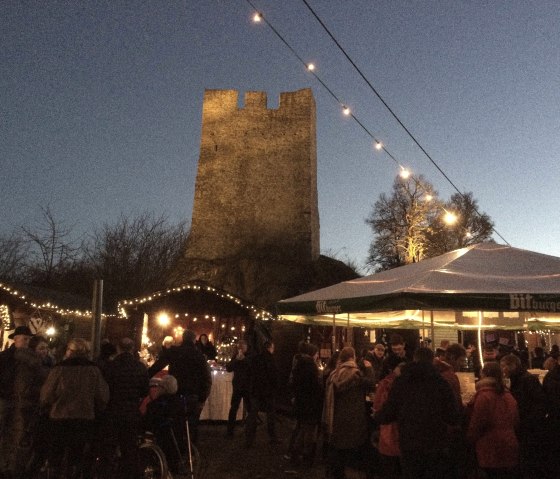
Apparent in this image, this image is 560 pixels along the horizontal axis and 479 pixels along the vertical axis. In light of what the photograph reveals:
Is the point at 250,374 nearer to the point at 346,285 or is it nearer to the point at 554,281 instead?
the point at 346,285

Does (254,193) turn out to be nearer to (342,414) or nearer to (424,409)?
(342,414)

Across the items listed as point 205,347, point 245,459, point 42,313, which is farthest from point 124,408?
point 42,313

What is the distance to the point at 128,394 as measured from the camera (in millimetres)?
4871

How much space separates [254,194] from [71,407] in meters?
18.5

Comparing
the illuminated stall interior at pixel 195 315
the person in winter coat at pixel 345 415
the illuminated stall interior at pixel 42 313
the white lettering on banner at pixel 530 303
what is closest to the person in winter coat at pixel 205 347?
the illuminated stall interior at pixel 195 315

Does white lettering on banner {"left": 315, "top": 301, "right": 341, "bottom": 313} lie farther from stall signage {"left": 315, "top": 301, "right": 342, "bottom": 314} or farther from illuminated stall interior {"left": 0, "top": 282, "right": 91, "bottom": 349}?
illuminated stall interior {"left": 0, "top": 282, "right": 91, "bottom": 349}

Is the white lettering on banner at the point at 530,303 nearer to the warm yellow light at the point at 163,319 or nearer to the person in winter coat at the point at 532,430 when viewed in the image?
the person in winter coat at the point at 532,430

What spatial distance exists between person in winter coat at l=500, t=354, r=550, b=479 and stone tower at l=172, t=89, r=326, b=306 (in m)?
17.0

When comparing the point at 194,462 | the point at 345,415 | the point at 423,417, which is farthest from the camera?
the point at 194,462

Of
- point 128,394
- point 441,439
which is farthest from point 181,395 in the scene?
point 441,439

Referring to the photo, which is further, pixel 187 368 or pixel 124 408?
pixel 187 368

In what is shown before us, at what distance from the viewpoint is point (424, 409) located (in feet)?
12.2

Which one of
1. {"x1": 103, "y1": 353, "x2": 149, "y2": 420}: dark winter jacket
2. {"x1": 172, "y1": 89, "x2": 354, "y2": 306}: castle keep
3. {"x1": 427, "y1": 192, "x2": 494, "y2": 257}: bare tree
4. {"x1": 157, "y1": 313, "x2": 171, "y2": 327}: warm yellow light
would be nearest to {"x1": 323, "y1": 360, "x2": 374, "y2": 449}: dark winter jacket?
{"x1": 103, "y1": 353, "x2": 149, "y2": 420}: dark winter jacket

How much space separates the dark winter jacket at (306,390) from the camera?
252 inches
